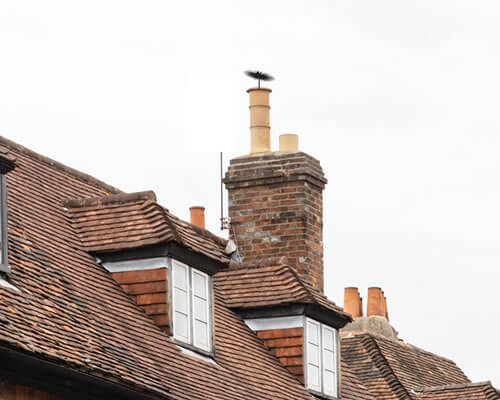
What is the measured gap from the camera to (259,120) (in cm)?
3172

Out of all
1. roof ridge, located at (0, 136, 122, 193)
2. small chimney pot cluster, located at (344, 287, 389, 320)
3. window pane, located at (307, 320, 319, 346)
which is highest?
small chimney pot cluster, located at (344, 287, 389, 320)

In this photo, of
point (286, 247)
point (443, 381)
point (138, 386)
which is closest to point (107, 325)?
point (138, 386)

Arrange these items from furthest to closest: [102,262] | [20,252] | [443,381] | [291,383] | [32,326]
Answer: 1. [443,381]
2. [291,383]
3. [102,262]
4. [20,252]
5. [32,326]

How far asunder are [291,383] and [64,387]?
8487mm

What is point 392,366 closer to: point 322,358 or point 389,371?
point 389,371

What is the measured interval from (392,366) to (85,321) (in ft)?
52.3

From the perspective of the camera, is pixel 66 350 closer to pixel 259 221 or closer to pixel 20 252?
pixel 20 252

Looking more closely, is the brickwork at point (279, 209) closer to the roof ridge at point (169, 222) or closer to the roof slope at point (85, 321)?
the roof slope at point (85, 321)

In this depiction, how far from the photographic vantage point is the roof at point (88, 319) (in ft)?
59.0

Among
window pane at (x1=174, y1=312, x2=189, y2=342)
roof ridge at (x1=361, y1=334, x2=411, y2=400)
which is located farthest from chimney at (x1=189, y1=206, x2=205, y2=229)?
window pane at (x1=174, y1=312, x2=189, y2=342)

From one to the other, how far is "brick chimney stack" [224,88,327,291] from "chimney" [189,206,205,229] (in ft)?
7.03

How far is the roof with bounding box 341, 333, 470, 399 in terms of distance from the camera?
3391cm

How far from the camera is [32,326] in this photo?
1759cm

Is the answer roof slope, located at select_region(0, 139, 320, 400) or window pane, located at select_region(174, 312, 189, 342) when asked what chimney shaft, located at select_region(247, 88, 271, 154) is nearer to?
roof slope, located at select_region(0, 139, 320, 400)
